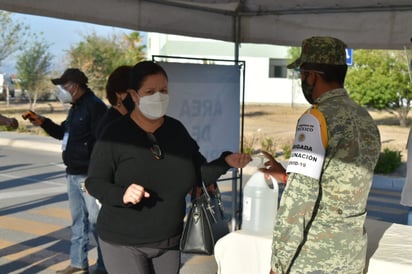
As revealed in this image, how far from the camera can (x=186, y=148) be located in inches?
116

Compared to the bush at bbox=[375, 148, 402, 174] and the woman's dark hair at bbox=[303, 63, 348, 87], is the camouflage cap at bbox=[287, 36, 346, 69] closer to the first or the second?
the woman's dark hair at bbox=[303, 63, 348, 87]

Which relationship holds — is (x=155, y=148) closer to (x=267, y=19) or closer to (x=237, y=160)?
(x=237, y=160)

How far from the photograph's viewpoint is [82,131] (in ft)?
16.2

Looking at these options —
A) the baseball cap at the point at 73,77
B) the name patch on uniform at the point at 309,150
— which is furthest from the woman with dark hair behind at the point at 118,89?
the name patch on uniform at the point at 309,150

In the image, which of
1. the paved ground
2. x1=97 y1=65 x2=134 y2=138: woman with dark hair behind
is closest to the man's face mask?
x1=97 y1=65 x2=134 y2=138: woman with dark hair behind

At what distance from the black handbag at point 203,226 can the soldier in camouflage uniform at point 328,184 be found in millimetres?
520

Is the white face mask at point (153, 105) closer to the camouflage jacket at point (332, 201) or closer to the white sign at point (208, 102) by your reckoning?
the camouflage jacket at point (332, 201)

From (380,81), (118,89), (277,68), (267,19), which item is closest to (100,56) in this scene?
(277,68)

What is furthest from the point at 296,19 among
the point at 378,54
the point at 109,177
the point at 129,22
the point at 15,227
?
the point at 378,54

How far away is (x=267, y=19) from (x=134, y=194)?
356cm

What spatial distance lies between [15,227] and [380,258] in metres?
5.78

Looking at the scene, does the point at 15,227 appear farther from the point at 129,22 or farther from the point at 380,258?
the point at 380,258

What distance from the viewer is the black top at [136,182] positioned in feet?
9.15

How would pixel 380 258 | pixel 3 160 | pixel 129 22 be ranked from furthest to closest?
1. pixel 3 160
2. pixel 129 22
3. pixel 380 258
